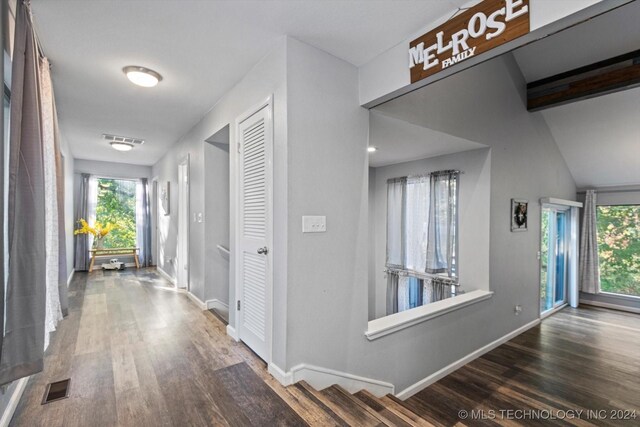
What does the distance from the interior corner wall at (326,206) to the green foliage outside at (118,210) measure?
6.67 meters

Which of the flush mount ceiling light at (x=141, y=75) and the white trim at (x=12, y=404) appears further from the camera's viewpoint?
the flush mount ceiling light at (x=141, y=75)

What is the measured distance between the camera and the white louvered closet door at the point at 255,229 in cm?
227

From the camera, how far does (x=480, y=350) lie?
3.66 meters

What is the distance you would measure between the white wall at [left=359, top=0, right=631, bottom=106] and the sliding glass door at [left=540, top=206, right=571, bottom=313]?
13.5ft

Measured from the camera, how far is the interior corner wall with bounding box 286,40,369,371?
2086mm

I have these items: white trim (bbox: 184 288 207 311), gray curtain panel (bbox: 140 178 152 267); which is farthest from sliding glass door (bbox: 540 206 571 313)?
gray curtain panel (bbox: 140 178 152 267)

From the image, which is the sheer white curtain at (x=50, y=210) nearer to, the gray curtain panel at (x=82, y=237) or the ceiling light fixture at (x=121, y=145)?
the ceiling light fixture at (x=121, y=145)

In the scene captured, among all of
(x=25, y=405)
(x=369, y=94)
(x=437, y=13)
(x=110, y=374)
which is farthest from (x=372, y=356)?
(x=437, y=13)

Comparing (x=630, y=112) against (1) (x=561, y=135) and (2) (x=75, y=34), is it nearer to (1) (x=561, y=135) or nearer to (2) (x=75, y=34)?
(1) (x=561, y=135)

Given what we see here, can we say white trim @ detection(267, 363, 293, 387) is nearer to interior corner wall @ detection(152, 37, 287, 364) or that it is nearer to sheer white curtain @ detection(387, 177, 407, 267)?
interior corner wall @ detection(152, 37, 287, 364)

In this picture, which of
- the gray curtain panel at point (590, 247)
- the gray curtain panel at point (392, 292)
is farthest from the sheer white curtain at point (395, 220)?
the gray curtain panel at point (590, 247)

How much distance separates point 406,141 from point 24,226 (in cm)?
340

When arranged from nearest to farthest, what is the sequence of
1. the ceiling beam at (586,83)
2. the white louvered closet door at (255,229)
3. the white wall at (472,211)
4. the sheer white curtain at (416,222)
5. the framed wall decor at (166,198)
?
the white louvered closet door at (255,229) < the ceiling beam at (586,83) < the white wall at (472,211) < the sheer white curtain at (416,222) < the framed wall decor at (166,198)

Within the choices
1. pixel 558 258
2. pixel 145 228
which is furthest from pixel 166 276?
pixel 558 258
